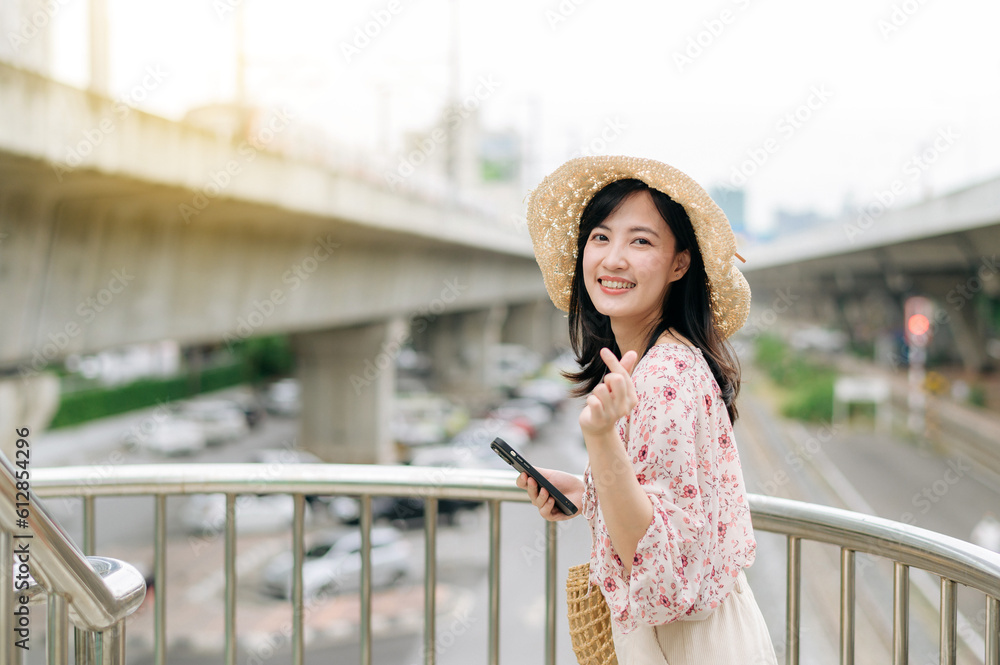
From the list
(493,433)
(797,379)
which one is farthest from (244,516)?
(797,379)

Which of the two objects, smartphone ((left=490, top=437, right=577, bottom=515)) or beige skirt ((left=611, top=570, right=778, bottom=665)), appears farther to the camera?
smartphone ((left=490, top=437, right=577, bottom=515))

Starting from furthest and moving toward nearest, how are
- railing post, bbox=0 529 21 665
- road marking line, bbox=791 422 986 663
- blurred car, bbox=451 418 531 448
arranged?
blurred car, bbox=451 418 531 448
road marking line, bbox=791 422 986 663
railing post, bbox=0 529 21 665

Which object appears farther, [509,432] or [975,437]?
[509,432]

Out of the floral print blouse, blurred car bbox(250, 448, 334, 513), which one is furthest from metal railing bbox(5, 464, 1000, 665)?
blurred car bbox(250, 448, 334, 513)

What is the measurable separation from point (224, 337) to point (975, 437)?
21011mm

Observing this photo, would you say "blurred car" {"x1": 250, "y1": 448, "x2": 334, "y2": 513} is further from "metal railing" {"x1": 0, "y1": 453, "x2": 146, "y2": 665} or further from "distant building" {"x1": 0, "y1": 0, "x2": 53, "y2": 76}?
"metal railing" {"x1": 0, "y1": 453, "x2": 146, "y2": 665}

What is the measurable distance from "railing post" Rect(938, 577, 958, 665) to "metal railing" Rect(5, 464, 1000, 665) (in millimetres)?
119

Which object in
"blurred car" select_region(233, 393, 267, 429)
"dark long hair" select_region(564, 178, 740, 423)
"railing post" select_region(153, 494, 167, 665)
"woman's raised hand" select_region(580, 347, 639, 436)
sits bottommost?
"blurred car" select_region(233, 393, 267, 429)

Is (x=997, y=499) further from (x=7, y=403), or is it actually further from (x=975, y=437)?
(x=7, y=403)

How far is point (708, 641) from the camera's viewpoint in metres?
1.65

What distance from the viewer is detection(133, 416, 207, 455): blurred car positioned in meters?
25.7

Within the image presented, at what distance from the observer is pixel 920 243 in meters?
18.5

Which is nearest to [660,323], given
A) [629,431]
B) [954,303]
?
[629,431]

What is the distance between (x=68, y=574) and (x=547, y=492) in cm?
99
